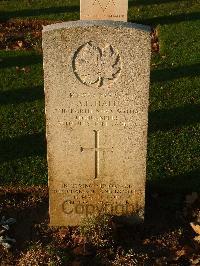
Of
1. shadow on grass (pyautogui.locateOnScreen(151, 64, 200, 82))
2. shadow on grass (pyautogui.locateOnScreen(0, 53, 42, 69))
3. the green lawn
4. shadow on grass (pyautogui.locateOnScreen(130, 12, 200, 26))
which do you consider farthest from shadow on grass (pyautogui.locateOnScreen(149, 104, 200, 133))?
shadow on grass (pyautogui.locateOnScreen(130, 12, 200, 26))

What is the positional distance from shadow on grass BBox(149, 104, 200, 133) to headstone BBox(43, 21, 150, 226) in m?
2.47

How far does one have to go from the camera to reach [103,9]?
973 centimetres

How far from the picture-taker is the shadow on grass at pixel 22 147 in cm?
707

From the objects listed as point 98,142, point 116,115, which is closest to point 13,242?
point 98,142

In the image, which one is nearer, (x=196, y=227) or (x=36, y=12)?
(x=196, y=227)

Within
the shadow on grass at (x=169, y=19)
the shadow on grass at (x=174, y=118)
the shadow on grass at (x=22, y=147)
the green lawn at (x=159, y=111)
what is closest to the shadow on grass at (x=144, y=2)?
the green lawn at (x=159, y=111)

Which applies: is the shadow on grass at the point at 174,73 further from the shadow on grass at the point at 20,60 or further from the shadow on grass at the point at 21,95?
the shadow on grass at the point at 20,60

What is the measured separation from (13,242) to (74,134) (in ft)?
4.35

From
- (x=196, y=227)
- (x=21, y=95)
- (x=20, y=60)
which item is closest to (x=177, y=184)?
(x=196, y=227)

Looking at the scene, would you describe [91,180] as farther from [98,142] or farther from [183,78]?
[183,78]

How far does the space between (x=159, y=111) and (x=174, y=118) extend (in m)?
0.34

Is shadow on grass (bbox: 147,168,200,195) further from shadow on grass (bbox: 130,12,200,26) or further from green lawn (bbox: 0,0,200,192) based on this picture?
shadow on grass (bbox: 130,12,200,26)

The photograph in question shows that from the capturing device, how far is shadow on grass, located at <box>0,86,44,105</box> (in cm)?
866

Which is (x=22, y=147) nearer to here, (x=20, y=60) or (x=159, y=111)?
(x=159, y=111)
